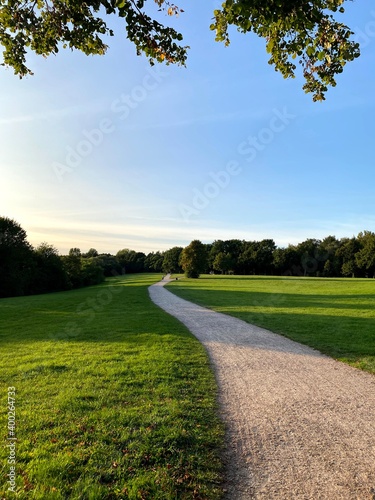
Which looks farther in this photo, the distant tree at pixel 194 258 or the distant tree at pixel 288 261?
the distant tree at pixel 288 261

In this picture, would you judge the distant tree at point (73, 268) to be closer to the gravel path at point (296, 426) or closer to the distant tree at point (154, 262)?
the distant tree at point (154, 262)

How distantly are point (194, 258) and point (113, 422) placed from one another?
63.1 meters

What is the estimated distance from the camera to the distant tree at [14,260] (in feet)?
147

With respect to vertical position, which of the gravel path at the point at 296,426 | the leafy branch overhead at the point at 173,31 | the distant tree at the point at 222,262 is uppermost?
the leafy branch overhead at the point at 173,31

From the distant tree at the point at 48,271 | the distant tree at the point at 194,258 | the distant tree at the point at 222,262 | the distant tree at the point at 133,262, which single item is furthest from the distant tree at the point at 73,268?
the distant tree at the point at 133,262

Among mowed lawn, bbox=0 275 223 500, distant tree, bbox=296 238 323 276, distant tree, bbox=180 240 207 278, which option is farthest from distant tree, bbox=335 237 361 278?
mowed lawn, bbox=0 275 223 500

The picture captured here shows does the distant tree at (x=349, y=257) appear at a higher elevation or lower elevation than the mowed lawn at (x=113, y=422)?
higher

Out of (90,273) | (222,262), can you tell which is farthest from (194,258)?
(222,262)

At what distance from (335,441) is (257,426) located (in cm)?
105

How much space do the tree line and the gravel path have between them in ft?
149

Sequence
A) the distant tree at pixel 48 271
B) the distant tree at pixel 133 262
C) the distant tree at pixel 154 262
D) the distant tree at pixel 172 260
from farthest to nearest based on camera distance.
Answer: the distant tree at pixel 133 262 < the distant tree at pixel 154 262 < the distant tree at pixel 172 260 < the distant tree at pixel 48 271

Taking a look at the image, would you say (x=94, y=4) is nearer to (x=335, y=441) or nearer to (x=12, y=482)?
(x=12, y=482)

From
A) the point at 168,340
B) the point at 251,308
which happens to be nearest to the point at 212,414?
the point at 168,340

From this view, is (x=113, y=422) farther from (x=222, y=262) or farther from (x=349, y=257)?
(x=349, y=257)
